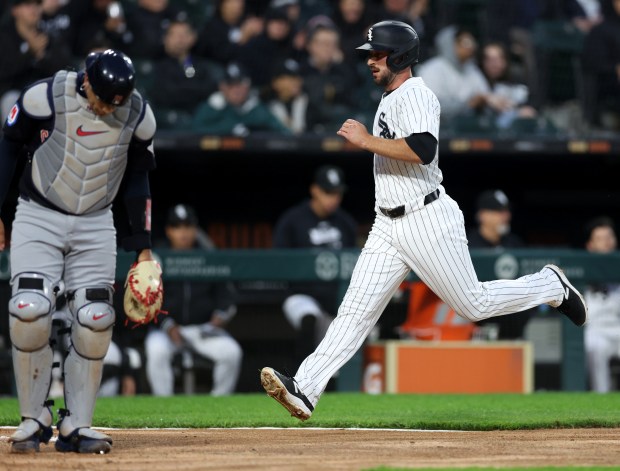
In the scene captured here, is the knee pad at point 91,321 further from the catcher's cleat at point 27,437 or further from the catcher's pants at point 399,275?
the catcher's pants at point 399,275

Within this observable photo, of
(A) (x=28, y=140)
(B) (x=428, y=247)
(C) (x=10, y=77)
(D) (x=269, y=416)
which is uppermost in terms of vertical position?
(C) (x=10, y=77)

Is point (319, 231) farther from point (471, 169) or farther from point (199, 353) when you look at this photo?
point (471, 169)

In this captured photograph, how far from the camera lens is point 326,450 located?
4879 mm

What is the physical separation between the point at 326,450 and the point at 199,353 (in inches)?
142

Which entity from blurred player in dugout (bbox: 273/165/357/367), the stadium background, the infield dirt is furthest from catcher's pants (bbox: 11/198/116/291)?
the stadium background

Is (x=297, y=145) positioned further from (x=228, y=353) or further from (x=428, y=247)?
(x=428, y=247)

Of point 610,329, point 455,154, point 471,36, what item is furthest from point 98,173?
point 471,36

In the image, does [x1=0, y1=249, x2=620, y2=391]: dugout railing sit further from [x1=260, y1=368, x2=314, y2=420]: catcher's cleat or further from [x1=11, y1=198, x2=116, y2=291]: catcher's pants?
[x1=11, y1=198, x2=116, y2=291]: catcher's pants

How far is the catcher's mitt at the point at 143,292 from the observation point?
506cm

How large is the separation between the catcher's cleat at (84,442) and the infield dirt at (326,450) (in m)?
0.05

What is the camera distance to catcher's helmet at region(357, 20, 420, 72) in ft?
17.7

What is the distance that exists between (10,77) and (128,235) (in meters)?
5.37

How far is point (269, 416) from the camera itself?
6562 millimetres

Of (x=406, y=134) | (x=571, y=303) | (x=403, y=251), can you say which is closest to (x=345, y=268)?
(x=571, y=303)
